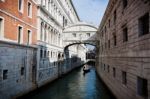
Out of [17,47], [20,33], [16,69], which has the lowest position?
[16,69]

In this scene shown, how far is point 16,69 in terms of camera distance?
458 inches

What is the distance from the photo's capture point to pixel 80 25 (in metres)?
28.2

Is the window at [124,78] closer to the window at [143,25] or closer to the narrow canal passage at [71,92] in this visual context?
the window at [143,25]

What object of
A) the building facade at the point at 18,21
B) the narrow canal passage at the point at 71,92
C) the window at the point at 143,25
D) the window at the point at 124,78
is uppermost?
the building facade at the point at 18,21

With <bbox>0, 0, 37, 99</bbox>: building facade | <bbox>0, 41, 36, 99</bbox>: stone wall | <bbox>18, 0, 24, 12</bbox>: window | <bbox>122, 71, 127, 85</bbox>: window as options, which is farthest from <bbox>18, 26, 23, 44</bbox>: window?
<bbox>122, 71, 127, 85</bbox>: window

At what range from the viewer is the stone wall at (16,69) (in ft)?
32.9

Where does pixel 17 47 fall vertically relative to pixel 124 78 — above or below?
above

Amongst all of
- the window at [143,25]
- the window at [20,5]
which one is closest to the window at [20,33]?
the window at [20,5]

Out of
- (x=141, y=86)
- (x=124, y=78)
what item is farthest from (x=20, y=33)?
(x=141, y=86)

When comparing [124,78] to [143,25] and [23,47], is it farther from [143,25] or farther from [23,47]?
[23,47]

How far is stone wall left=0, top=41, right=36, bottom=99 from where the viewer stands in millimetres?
10027

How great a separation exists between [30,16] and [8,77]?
17.7 feet

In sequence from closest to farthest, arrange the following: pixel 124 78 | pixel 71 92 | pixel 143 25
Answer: pixel 143 25, pixel 124 78, pixel 71 92

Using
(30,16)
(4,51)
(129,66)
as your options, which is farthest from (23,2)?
(129,66)
